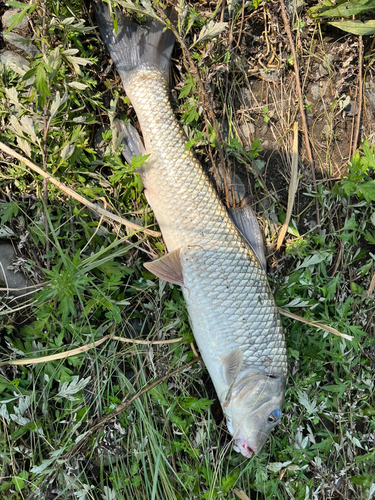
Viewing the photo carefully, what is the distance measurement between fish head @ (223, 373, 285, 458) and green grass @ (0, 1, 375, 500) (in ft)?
0.78

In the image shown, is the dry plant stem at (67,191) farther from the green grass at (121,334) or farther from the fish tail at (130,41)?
the fish tail at (130,41)

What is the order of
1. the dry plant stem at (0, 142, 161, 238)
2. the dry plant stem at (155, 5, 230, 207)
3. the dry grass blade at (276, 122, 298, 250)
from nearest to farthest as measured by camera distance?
the dry plant stem at (155, 5, 230, 207) → the dry plant stem at (0, 142, 161, 238) → the dry grass blade at (276, 122, 298, 250)

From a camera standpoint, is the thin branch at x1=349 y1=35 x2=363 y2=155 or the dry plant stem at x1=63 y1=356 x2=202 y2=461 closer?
the dry plant stem at x1=63 y1=356 x2=202 y2=461

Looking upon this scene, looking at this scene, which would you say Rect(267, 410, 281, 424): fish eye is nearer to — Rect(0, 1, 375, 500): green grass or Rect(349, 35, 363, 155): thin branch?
Rect(0, 1, 375, 500): green grass

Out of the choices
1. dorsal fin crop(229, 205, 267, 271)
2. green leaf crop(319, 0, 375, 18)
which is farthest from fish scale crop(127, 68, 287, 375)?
green leaf crop(319, 0, 375, 18)

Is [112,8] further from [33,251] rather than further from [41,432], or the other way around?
[41,432]

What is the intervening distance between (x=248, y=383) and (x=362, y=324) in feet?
4.18

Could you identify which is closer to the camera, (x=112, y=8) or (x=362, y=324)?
(x=112, y=8)

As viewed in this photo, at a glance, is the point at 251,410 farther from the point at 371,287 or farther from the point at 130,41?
the point at 130,41

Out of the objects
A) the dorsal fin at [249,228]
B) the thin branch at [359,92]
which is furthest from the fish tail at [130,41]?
the thin branch at [359,92]

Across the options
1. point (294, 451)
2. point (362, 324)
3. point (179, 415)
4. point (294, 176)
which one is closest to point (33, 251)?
point (179, 415)

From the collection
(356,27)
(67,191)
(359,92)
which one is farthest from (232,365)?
(356,27)

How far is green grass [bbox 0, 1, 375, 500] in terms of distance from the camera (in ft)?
7.89

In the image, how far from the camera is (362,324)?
3.07 m
